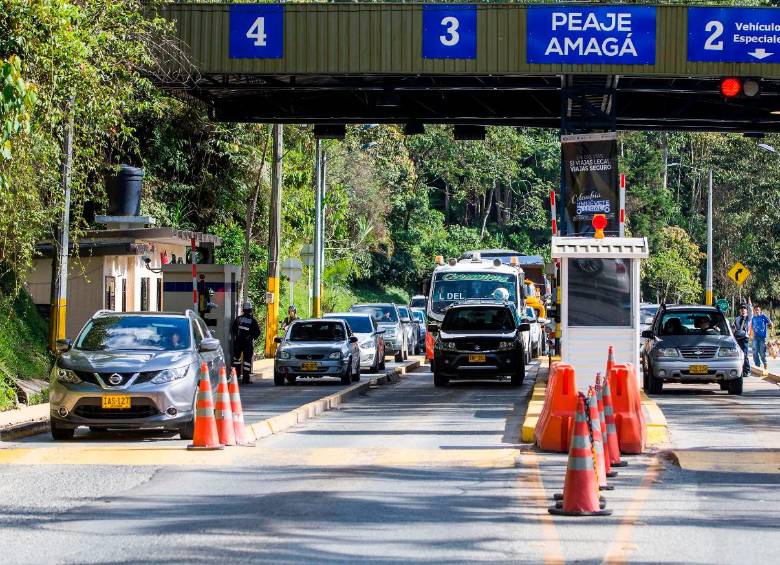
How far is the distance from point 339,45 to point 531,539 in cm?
1693

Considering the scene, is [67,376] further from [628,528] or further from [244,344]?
[244,344]

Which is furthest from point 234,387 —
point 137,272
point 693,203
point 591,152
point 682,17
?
point 693,203

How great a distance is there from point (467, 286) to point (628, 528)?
91.3 feet

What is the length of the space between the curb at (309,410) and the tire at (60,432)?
2.22 metres

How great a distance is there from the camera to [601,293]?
66.5 ft

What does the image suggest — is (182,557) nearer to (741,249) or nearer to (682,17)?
(682,17)

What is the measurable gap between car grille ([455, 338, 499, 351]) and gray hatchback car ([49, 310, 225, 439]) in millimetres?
12990

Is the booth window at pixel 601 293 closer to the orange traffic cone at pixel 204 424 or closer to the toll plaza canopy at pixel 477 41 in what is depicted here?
the orange traffic cone at pixel 204 424

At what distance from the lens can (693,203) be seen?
3199 inches

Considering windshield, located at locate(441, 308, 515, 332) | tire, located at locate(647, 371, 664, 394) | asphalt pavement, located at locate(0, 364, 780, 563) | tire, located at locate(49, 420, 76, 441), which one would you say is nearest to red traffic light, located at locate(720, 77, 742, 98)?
tire, located at locate(647, 371, 664, 394)

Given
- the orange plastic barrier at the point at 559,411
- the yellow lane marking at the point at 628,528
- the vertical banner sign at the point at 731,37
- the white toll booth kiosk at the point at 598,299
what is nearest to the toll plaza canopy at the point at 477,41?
the vertical banner sign at the point at 731,37

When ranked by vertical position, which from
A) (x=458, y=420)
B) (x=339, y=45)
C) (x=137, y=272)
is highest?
(x=339, y=45)

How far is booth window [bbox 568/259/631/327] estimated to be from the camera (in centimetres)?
2023

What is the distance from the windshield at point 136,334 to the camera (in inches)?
731
